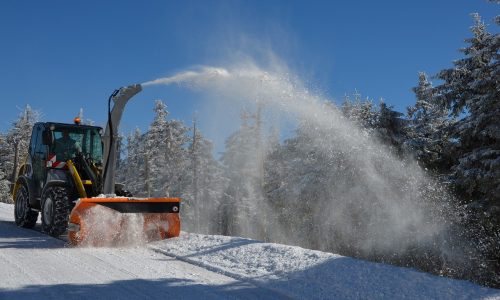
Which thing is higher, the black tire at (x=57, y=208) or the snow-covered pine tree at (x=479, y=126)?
the snow-covered pine tree at (x=479, y=126)

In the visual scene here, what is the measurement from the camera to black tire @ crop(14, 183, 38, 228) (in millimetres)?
10523

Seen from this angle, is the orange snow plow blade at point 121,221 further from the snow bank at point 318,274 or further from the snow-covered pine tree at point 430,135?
the snow-covered pine tree at point 430,135

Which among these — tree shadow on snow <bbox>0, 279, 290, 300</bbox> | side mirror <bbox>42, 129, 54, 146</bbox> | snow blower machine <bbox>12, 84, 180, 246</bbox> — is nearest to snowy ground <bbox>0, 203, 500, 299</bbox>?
tree shadow on snow <bbox>0, 279, 290, 300</bbox>

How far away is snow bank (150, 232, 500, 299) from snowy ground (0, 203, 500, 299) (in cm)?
1

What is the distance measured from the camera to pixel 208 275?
621cm

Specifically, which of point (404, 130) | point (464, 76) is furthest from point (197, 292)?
point (404, 130)

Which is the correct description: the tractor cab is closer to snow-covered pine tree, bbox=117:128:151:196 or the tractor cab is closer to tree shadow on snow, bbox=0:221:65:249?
tree shadow on snow, bbox=0:221:65:249

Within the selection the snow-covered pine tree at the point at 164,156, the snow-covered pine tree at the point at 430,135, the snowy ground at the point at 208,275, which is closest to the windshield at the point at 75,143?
the snowy ground at the point at 208,275

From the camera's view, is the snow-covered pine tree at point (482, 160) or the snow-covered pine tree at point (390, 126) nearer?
the snow-covered pine tree at point (482, 160)

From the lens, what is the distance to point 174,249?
806 cm

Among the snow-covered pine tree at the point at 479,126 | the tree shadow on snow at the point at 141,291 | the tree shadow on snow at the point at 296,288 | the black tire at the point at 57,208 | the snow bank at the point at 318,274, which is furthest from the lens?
the snow-covered pine tree at the point at 479,126

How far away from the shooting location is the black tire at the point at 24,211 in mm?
10523

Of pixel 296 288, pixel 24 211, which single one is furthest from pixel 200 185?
pixel 296 288

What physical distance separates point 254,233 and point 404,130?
14.2 meters
